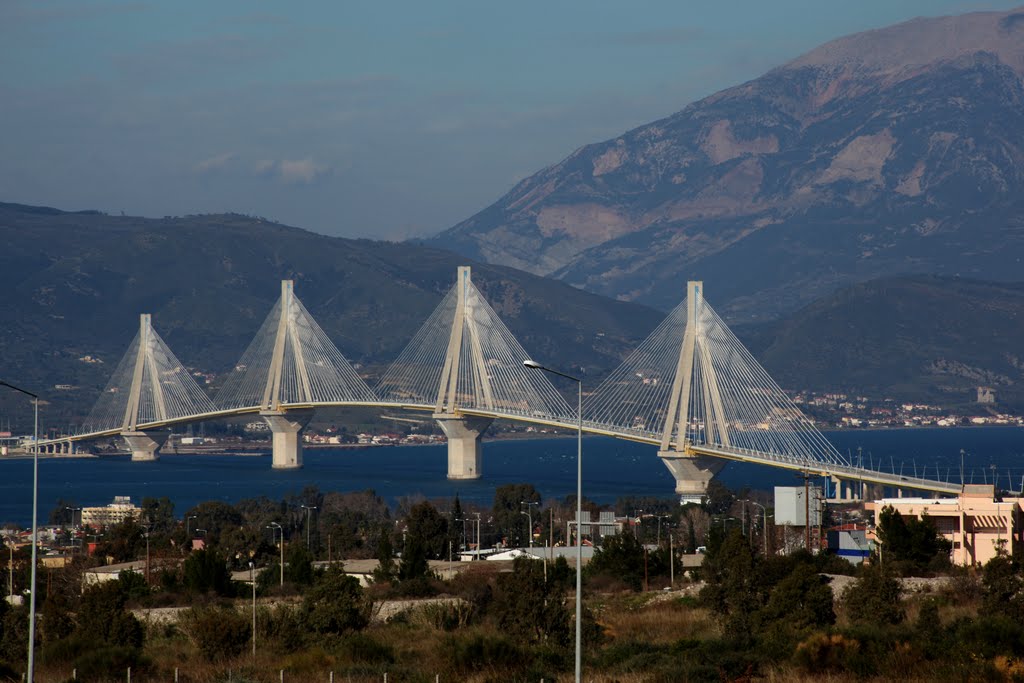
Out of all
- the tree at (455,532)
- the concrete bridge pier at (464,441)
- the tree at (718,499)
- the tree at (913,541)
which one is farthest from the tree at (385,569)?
the concrete bridge pier at (464,441)

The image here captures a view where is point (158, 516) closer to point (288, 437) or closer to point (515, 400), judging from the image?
point (515, 400)

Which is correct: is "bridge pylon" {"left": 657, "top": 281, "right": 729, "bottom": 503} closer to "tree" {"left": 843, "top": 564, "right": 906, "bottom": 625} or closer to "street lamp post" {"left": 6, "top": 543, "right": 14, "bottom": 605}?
"street lamp post" {"left": 6, "top": 543, "right": 14, "bottom": 605}

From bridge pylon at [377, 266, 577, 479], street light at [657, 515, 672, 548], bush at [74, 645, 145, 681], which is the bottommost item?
bush at [74, 645, 145, 681]

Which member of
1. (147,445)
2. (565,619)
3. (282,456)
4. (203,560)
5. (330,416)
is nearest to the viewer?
(565,619)

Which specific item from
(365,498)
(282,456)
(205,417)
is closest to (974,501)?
(365,498)

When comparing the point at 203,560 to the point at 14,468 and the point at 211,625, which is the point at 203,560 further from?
the point at 14,468

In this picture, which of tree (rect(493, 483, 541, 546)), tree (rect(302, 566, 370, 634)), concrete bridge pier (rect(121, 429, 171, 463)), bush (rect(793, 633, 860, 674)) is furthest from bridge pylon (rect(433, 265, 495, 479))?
bush (rect(793, 633, 860, 674))

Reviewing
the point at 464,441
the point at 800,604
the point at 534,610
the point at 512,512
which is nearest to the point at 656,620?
the point at 800,604
